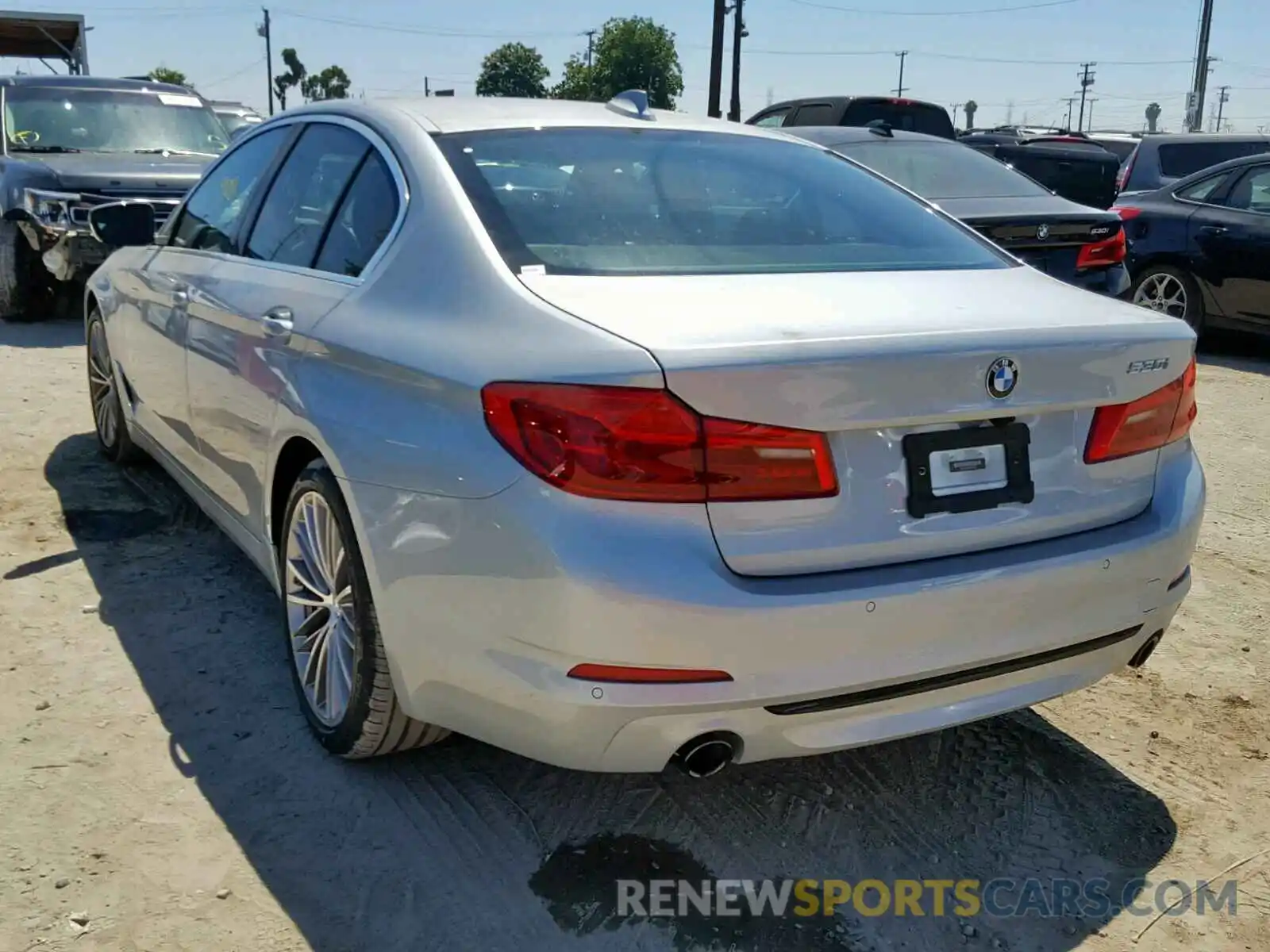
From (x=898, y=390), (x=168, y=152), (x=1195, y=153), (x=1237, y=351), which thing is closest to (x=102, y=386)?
(x=898, y=390)

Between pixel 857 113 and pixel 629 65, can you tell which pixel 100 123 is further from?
pixel 629 65

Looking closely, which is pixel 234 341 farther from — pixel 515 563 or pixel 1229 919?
pixel 1229 919

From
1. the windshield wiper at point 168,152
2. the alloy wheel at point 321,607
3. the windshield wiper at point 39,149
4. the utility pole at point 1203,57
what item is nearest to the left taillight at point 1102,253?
the alloy wheel at point 321,607

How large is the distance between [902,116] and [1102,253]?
5513mm

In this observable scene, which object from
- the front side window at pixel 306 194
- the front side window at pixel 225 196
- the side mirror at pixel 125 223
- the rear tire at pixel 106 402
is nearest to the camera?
the front side window at pixel 306 194

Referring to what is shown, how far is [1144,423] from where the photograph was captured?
2.65 metres

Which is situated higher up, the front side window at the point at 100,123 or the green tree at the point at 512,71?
the green tree at the point at 512,71

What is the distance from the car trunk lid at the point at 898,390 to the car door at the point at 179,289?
6.15ft

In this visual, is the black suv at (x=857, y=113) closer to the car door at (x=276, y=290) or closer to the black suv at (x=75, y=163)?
the black suv at (x=75, y=163)

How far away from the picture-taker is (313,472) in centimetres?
287

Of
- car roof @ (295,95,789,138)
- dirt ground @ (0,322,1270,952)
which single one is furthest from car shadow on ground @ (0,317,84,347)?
car roof @ (295,95,789,138)

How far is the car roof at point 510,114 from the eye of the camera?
3.11 meters

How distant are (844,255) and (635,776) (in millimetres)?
1374

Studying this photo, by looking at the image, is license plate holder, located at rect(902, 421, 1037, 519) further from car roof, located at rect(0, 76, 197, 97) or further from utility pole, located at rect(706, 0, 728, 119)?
utility pole, located at rect(706, 0, 728, 119)
